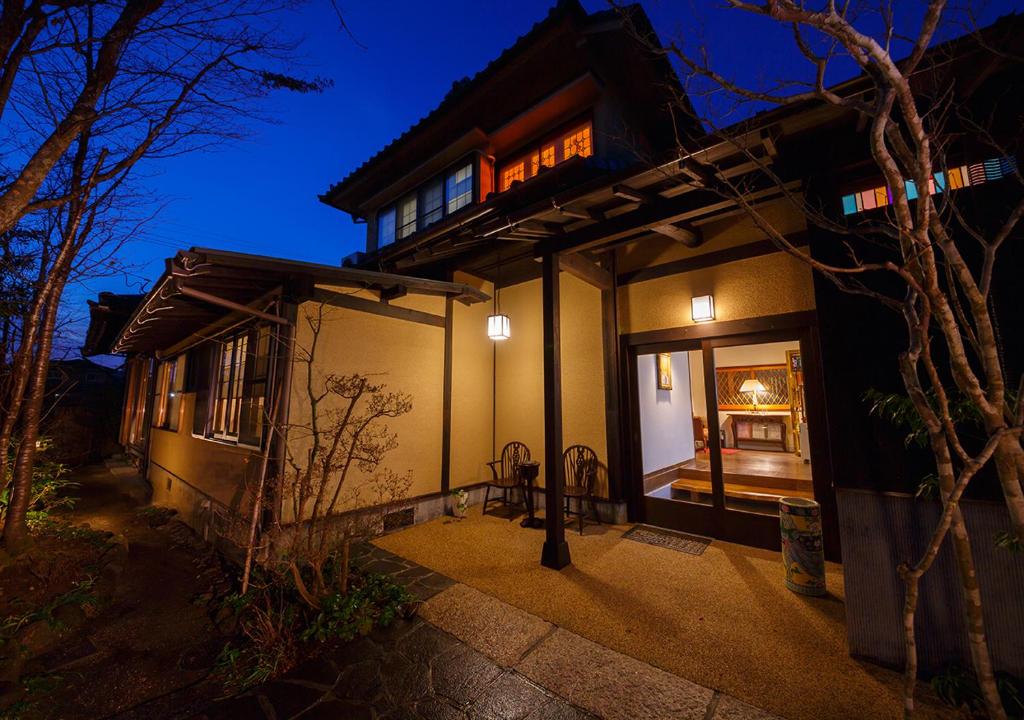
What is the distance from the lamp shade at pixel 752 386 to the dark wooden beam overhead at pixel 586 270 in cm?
514

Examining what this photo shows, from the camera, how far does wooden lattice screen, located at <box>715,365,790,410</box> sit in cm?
829

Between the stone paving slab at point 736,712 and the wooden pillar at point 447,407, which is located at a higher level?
the wooden pillar at point 447,407

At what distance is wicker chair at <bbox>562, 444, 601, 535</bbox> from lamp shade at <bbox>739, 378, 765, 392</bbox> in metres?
5.06

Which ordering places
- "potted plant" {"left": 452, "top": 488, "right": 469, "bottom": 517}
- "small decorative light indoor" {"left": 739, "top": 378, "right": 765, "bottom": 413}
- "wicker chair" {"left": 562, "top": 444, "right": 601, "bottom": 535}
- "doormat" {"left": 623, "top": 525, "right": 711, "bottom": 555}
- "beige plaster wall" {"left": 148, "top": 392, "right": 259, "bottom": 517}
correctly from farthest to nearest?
"small decorative light indoor" {"left": 739, "top": 378, "right": 765, "bottom": 413} < "potted plant" {"left": 452, "top": 488, "right": 469, "bottom": 517} < "wicker chair" {"left": 562, "top": 444, "right": 601, "bottom": 535} < "beige plaster wall" {"left": 148, "top": 392, "right": 259, "bottom": 517} < "doormat" {"left": 623, "top": 525, "right": 711, "bottom": 555}

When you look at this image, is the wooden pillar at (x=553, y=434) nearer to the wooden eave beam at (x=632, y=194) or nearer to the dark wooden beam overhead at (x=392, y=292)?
the wooden eave beam at (x=632, y=194)

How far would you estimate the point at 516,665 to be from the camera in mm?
2652

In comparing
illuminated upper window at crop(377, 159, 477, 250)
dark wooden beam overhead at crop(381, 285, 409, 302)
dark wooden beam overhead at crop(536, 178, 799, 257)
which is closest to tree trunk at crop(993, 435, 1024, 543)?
dark wooden beam overhead at crop(536, 178, 799, 257)

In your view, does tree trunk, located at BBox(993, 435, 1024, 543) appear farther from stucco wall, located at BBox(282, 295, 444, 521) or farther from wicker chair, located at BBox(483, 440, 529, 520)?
stucco wall, located at BBox(282, 295, 444, 521)

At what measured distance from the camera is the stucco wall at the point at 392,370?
478 cm

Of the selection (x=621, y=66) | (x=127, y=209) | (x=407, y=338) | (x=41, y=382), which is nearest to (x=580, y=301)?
(x=407, y=338)

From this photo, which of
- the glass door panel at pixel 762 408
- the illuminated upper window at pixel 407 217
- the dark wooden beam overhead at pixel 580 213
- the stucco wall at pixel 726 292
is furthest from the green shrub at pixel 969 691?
the illuminated upper window at pixel 407 217

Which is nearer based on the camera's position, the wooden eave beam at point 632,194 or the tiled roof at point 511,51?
the wooden eave beam at point 632,194

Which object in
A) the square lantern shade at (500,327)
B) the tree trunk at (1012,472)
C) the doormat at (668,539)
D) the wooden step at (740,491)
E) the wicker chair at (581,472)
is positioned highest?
the square lantern shade at (500,327)

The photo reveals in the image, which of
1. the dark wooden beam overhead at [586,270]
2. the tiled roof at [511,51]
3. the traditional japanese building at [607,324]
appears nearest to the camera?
the traditional japanese building at [607,324]
